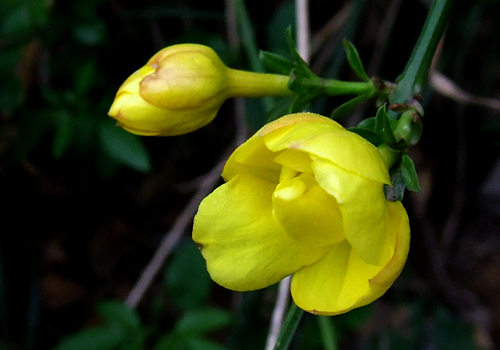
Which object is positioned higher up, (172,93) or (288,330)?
(172,93)

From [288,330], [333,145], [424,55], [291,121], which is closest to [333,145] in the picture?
[333,145]

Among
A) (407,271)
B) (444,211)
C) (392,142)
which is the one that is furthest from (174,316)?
(392,142)

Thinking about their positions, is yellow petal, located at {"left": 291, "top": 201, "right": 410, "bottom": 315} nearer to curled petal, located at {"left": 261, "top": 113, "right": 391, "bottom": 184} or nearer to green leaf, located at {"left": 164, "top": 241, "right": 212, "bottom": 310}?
curled petal, located at {"left": 261, "top": 113, "right": 391, "bottom": 184}

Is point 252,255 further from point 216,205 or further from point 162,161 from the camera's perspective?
point 162,161

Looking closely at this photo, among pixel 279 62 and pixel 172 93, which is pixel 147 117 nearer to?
pixel 172 93

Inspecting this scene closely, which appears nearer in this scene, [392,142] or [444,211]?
[392,142]

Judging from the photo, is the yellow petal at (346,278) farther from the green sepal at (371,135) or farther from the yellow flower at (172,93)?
the yellow flower at (172,93)
